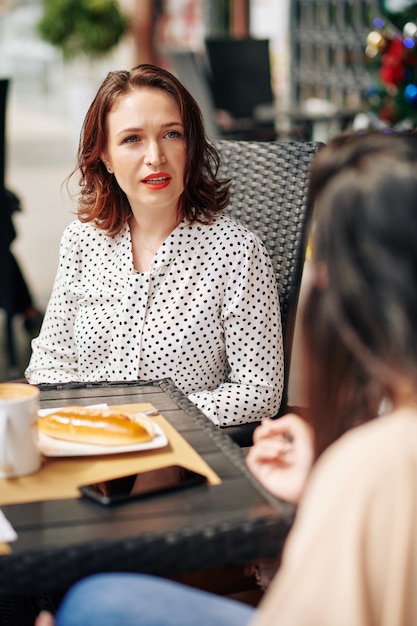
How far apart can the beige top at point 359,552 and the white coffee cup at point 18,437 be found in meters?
0.51

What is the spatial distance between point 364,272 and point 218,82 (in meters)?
5.90

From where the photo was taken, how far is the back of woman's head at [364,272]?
84cm

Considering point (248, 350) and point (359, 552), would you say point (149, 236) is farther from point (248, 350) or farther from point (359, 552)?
point (359, 552)

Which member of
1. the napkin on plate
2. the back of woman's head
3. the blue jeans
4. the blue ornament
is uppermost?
the blue ornament

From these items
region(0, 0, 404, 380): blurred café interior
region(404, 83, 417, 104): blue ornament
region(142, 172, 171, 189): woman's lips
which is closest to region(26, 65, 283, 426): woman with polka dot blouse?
region(142, 172, 171, 189): woman's lips

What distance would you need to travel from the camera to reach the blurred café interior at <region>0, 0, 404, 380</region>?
19.3ft

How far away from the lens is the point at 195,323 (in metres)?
1.85

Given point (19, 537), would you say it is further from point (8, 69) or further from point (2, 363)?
point (8, 69)

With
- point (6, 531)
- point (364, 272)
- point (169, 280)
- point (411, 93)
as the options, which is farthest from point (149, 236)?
point (411, 93)

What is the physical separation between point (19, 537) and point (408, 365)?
512 millimetres

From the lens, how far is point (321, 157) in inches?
37.2

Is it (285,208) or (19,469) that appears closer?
(19,469)

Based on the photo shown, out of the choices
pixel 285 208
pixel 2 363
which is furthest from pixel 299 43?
pixel 285 208

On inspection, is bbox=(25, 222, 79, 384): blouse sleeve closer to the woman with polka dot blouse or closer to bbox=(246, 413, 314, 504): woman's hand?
the woman with polka dot blouse
